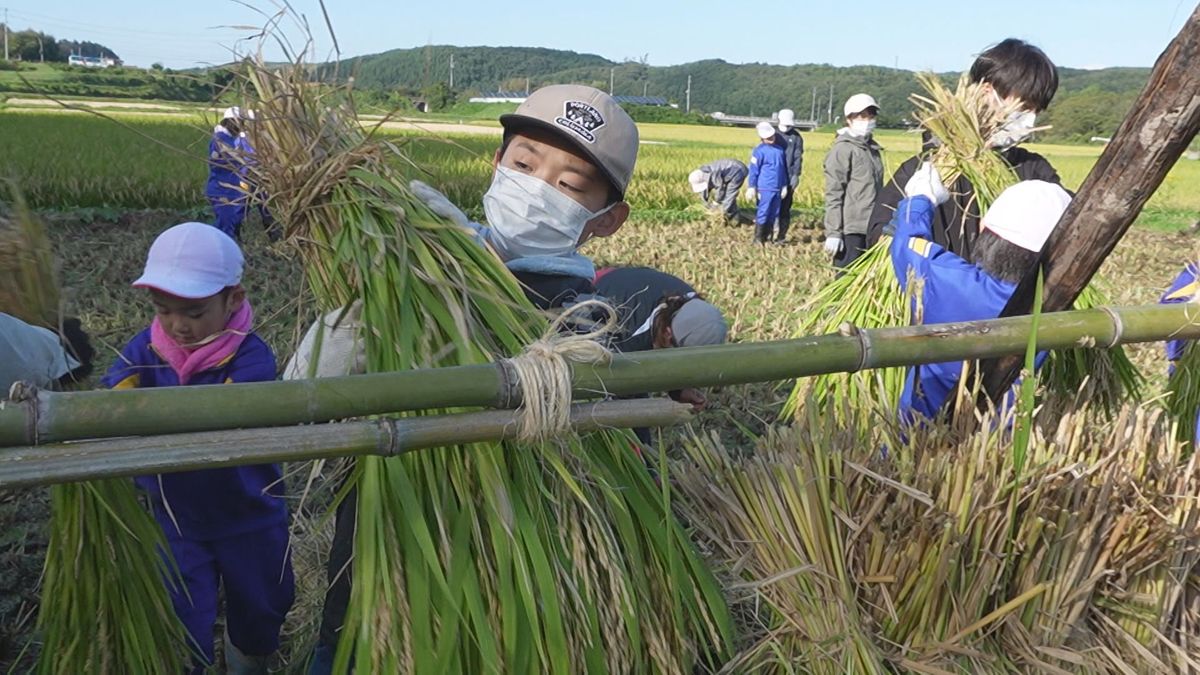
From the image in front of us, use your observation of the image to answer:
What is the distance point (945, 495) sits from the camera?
179 centimetres

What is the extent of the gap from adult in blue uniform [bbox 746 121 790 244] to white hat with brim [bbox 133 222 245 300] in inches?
395

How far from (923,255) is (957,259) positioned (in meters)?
0.10

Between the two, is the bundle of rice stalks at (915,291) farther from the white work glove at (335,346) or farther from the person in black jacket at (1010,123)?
the white work glove at (335,346)

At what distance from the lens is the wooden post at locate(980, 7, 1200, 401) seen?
1.71 meters

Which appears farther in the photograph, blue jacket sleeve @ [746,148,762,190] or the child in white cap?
blue jacket sleeve @ [746,148,762,190]

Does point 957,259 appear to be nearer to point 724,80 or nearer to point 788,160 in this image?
point 788,160

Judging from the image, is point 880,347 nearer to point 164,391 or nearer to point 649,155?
point 164,391

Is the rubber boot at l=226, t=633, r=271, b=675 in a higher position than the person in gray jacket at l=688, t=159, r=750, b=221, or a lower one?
lower

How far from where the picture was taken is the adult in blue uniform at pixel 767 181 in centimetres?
1201

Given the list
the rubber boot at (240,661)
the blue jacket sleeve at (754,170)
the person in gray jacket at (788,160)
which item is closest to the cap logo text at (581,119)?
the rubber boot at (240,661)

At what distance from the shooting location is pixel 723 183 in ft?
46.8

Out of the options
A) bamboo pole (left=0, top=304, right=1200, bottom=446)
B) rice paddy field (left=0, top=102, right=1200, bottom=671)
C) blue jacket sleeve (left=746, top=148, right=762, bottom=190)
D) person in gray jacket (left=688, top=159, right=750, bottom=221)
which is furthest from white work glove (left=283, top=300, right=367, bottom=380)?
person in gray jacket (left=688, top=159, right=750, bottom=221)

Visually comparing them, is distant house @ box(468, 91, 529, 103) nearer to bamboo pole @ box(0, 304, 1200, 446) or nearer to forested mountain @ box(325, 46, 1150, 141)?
forested mountain @ box(325, 46, 1150, 141)

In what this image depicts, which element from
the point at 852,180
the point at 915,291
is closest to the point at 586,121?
the point at 915,291
